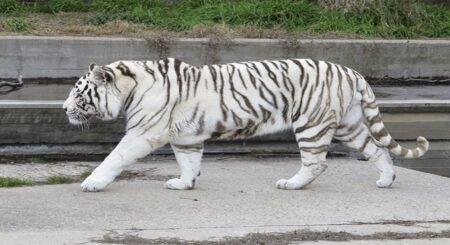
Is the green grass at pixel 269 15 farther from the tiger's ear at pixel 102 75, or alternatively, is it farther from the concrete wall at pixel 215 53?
the tiger's ear at pixel 102 75

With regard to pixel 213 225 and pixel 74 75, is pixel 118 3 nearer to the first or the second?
pixel 74 75

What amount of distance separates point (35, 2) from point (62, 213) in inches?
411

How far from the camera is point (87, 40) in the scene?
45.2ft

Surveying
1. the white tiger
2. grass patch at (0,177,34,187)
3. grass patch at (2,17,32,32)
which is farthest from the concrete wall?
the white tiger

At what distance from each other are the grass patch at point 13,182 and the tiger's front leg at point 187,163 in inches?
49.0

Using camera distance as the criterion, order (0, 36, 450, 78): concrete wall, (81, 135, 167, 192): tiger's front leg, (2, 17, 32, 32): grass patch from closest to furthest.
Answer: (81, 135, 167, 192): tiger's front leg → (0, 36, 450, 78): concrete wall → (2, 17, 32, 32): grass patch

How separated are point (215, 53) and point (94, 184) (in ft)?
22.6

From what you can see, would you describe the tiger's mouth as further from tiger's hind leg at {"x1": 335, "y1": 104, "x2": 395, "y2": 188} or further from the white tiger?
tiger's hind leg at {"x1": 335, "y1": 104, "x2": 395, "y2": 188}

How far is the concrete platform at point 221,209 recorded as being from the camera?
6379mm

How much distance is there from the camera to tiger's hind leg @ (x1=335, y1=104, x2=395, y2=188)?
27.1 ft

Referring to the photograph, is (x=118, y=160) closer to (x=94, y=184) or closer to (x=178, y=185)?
(x=94, y=184)

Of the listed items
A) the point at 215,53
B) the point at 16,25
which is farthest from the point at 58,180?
the point at 16,25

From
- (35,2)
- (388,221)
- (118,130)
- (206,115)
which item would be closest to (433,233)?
(388,221)

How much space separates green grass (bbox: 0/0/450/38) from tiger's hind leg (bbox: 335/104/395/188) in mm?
7274
